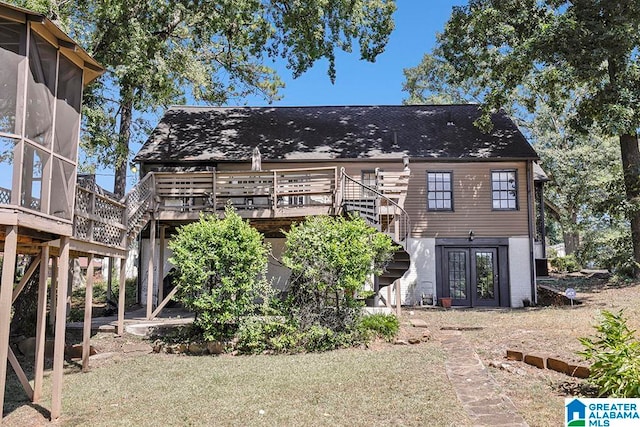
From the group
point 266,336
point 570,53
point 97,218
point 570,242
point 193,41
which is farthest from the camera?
point 570,242

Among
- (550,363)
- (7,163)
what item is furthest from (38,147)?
(550,363)

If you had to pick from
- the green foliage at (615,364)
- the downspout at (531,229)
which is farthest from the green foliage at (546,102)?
the green foliage at (615,364)

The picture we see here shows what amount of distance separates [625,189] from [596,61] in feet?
14.8

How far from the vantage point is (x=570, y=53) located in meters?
15.5

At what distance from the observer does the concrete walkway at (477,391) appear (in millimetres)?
5504

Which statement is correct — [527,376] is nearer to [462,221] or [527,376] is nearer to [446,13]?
[462,221]

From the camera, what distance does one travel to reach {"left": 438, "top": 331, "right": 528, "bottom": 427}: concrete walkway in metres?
5.50

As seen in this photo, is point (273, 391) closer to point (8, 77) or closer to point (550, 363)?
point (550, 363)

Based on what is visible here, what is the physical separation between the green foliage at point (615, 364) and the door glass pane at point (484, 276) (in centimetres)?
1138

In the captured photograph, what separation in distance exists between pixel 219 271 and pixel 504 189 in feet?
37.7

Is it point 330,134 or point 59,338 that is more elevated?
point 330,134

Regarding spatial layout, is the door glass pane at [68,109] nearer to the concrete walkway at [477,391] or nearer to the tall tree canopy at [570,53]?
the concrete walkway at [477,391]

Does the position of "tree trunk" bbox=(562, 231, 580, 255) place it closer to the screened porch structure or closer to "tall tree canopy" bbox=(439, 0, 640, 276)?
"tall tree canopy" bbox=(439, 0, 640, 276)

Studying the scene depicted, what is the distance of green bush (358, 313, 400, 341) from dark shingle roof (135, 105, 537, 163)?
27.5 ft
